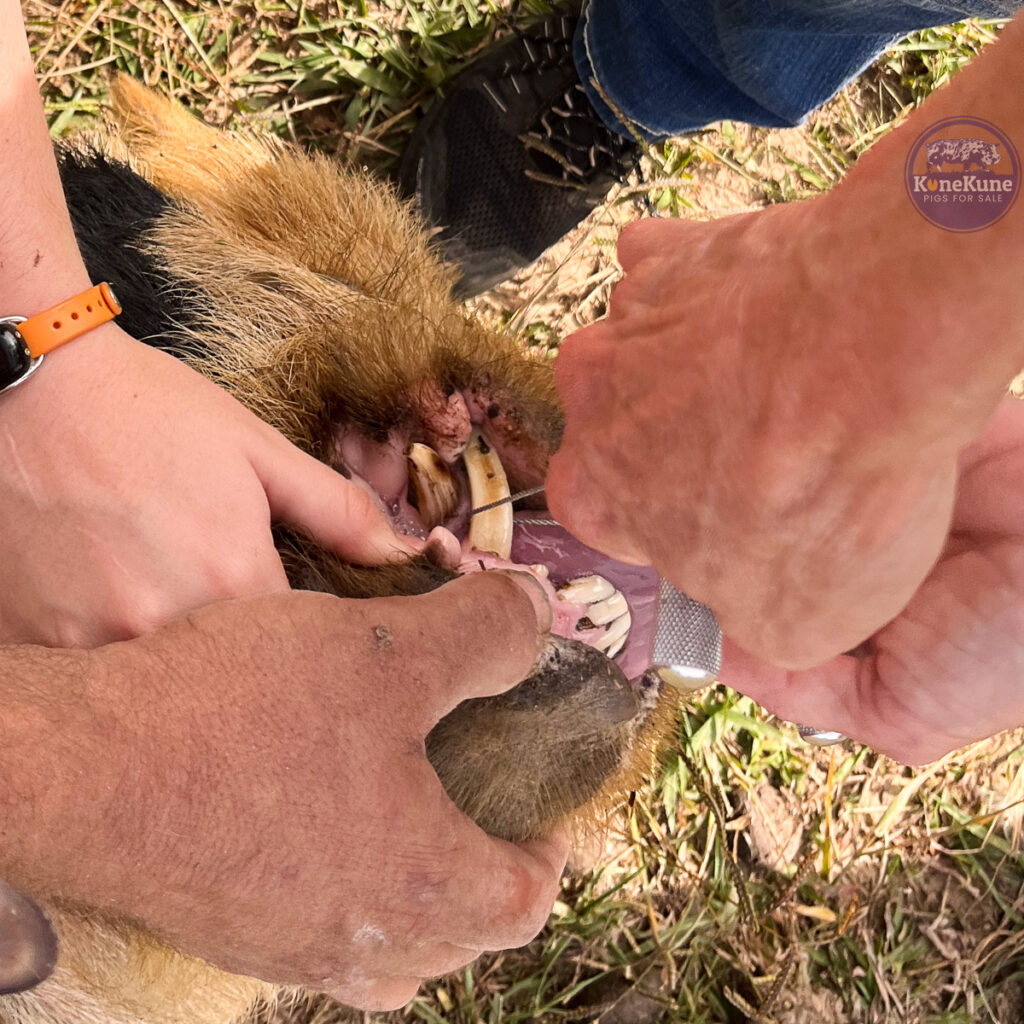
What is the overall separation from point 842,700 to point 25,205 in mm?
1254

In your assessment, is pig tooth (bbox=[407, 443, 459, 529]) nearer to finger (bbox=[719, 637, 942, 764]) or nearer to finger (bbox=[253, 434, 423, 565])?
finger (bbox=[253, 434, 423, 565])

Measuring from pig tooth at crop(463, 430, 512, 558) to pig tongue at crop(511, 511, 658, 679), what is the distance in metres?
0.05

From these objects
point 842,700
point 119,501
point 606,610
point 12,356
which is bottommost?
point 842,700

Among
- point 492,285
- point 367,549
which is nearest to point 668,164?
point 492,285

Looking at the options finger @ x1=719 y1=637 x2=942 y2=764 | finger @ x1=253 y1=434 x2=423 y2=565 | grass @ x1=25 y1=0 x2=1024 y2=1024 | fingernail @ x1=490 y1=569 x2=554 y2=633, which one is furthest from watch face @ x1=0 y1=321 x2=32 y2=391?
grass @ x1=25 y1=0 x2=1024 y2=1024

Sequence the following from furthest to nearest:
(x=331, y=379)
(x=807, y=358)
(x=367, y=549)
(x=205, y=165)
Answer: (x=205, y=165) < (x=331, y=379) < (x=367, y=549) < (x=807, y=358)

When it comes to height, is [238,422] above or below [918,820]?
above

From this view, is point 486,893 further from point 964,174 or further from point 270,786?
point 964,174

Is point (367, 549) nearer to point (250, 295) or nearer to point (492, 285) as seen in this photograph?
point (250, 295)

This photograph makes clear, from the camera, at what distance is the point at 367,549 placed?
1120 millimetres

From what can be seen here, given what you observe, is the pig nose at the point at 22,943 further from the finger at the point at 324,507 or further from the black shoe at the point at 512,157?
the black shoe at the point at 512,157

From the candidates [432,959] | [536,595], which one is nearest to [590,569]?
[536,595]

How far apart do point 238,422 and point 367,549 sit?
0.21 metres

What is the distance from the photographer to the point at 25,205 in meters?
1.02
